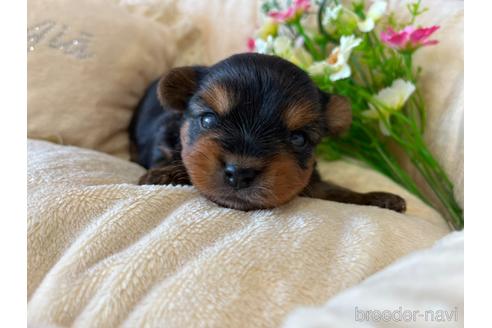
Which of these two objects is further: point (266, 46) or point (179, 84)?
point (266, 46)

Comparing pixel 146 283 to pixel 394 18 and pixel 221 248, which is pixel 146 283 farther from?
pixel 394 18

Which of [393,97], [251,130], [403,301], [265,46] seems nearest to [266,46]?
[265,46]

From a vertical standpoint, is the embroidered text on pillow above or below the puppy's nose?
above

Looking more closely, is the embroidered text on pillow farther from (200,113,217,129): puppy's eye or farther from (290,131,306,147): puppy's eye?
(290,131,306,147): puppy's eye

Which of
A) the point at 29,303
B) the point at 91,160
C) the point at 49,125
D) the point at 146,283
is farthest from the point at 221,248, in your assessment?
the point at 49,125

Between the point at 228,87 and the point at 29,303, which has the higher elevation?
the point at 228,87

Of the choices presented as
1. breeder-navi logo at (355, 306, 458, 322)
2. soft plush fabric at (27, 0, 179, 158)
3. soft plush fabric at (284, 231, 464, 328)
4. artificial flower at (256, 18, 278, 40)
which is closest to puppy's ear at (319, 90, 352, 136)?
artificial flower at (256, 18, 278, 40)

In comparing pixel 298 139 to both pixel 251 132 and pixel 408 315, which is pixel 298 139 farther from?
pixel 408 315

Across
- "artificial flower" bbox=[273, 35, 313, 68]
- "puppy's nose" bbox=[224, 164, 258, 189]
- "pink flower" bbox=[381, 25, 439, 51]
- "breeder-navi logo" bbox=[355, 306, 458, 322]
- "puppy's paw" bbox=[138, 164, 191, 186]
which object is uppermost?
"pink flower" bbox=[381, 25, 439, 51]
